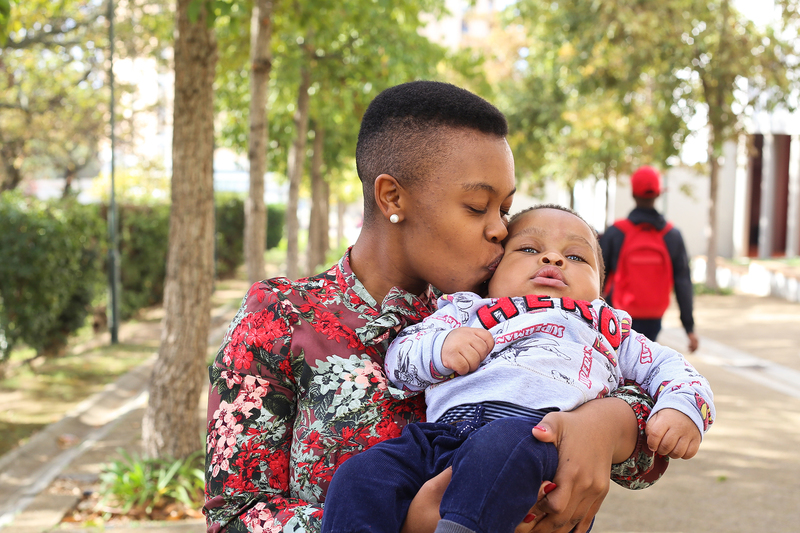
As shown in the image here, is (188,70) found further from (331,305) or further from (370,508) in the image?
(370,508)

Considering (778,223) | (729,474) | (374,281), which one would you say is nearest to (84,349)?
(729,474)

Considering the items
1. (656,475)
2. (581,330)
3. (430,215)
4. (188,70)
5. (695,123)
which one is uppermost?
(695,123)

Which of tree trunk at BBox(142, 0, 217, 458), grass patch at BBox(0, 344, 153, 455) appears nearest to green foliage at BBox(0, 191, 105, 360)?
grass patch at BBox(0, 344, 153, 455)

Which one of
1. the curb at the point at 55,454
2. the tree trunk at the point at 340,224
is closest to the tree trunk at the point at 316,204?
the curb at the point at 55,454

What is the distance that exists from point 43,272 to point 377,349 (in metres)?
8.48

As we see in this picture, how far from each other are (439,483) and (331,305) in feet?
1.70

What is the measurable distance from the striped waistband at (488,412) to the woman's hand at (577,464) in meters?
0.10

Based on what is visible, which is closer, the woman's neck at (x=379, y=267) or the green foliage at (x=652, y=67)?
the woman's neck at (x=379, y=267)

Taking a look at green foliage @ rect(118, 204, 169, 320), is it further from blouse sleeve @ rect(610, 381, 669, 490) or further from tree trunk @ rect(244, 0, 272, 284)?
blouse sleeve @ rect(610, 381, 669, 490)

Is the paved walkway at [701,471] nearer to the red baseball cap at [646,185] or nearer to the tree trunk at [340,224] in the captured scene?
the red baseball cap at [646,185]

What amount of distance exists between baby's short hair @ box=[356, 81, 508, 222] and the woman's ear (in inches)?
0.7

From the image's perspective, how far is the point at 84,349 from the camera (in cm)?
1079

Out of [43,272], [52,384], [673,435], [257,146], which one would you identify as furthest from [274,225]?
[673,435]

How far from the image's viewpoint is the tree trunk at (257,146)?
7914 millimetres
